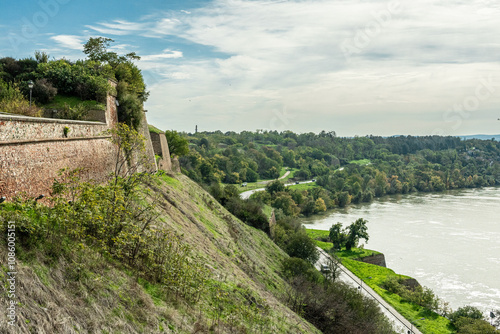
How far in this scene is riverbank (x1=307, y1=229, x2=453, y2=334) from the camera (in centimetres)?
2518

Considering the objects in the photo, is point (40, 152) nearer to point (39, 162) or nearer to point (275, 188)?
point (39, 162)

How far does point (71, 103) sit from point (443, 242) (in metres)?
40.1

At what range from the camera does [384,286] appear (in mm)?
31469

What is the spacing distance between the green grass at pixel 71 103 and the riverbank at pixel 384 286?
77.1ft

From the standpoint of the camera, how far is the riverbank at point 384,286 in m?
25.2

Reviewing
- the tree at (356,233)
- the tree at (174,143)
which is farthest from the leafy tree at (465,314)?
the tree at (174,143)

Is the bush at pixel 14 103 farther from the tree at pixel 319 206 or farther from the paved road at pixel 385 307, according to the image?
the tree at pixel 319 206

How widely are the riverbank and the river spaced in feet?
9.49

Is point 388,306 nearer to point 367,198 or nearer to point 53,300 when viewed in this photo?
point 53,300

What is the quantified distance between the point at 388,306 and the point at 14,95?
2647 centimetres

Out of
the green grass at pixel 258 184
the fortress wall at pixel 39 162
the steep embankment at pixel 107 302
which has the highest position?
the fortress wall at pixel 39 162

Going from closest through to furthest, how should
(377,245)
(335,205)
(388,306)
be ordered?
(388,306)
(377,245)
(335,205)

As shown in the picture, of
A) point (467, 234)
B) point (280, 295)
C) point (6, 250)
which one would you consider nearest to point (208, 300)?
point (6, 250)

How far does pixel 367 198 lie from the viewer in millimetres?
76500
